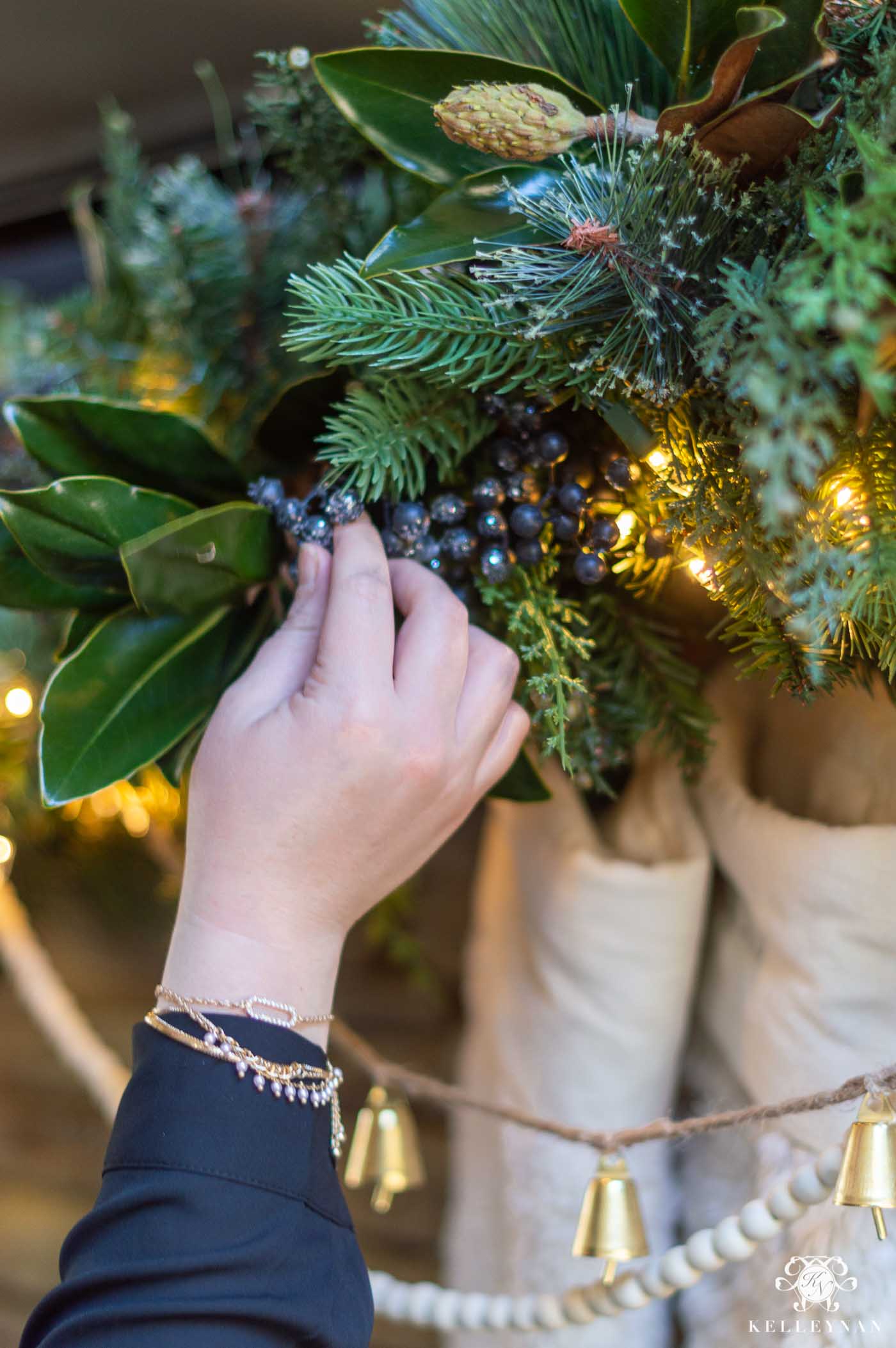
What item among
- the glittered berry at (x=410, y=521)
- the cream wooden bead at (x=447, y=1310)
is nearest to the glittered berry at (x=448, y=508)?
the glittered berry at (x=410, y=521)

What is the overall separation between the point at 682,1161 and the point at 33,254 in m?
Result: 0.85

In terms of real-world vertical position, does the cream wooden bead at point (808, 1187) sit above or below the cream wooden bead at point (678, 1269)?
above

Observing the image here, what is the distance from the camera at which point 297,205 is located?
0.55 m

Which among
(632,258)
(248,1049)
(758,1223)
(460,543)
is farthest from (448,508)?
(758,1223)

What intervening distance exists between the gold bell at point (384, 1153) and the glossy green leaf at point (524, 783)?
23 cm

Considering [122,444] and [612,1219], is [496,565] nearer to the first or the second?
[122,444]

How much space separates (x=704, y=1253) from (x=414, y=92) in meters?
0.51

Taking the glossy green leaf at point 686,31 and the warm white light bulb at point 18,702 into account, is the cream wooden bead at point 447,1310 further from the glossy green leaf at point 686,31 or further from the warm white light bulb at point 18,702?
the glossy green leaf at point 686,31

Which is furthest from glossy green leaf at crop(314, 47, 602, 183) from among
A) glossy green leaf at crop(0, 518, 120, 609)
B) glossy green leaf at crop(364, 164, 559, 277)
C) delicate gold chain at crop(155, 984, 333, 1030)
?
delicate gold chain at crop(155, 984, 333, 1030)

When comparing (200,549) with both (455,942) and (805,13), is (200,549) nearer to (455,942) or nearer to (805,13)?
(805,13)

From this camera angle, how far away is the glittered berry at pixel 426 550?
408 mm

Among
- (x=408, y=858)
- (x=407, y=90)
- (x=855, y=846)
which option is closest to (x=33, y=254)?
(x=407, y=90)

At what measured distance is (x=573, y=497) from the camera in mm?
387

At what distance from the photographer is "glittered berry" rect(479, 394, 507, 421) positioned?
0.39m
